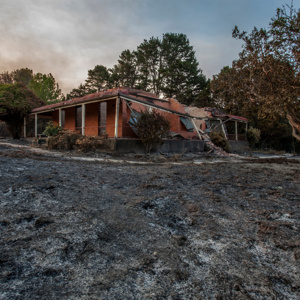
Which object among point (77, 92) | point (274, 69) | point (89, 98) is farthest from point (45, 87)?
point (274, 69)

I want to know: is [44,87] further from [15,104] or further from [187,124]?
[187,124]

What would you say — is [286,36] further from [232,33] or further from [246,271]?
[246,271]

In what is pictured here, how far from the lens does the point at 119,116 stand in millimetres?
12398

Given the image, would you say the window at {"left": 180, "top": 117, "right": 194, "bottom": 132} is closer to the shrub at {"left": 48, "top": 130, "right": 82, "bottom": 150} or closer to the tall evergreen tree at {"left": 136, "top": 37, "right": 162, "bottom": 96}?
the shrub at {"left": 48, "top": 130, "right": 82, "bottom": 150}

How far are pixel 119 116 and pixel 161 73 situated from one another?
19852 mm

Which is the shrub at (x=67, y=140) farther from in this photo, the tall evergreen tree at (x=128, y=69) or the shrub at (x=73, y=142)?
the tall evergreen tree at (x=128, y=69)

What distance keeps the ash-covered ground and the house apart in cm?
717

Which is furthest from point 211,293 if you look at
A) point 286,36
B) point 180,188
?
point 286,36

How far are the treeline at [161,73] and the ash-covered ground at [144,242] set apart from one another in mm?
26549

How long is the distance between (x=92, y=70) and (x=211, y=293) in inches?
1431

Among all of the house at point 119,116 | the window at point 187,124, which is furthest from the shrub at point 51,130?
the window at point 187,124

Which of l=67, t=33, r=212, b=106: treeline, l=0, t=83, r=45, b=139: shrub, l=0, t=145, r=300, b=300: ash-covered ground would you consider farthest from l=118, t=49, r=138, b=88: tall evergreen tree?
l=0, t=145, r=300, b=300: ash-covered ground

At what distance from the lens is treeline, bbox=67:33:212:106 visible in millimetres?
29000

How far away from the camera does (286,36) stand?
622 cm
